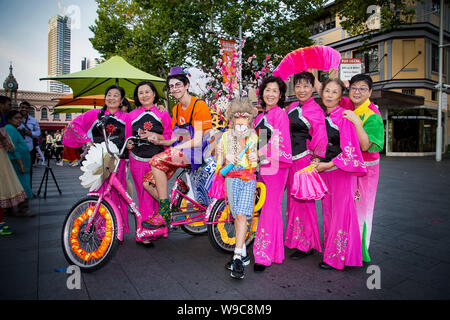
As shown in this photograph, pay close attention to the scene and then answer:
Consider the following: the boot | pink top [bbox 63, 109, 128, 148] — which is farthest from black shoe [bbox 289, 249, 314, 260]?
pink top [bbox 63, 109, 128, 148]

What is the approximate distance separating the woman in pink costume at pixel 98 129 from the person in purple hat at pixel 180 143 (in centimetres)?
61

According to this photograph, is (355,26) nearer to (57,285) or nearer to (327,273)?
(327,273)

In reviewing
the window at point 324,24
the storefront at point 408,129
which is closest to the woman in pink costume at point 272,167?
the storefront at point 408,129

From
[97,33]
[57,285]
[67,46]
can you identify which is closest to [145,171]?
[57,285]

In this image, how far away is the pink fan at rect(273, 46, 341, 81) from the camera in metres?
3.62

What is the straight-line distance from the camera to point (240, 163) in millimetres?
3102

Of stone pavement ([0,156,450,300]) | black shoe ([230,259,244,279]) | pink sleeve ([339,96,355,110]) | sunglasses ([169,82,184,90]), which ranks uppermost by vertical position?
sunglasses ([169,82,184,90])

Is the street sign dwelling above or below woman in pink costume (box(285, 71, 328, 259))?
above

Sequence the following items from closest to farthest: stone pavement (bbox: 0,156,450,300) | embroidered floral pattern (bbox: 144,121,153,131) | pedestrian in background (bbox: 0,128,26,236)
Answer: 1. stone pavement (bbox: 0,156,450,300)
2. embroidered floral pattern (bbox: 144,121,153,131)
3. pedestrian in background (bbox: 0,128,26,236)

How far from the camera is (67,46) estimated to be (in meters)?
14.1

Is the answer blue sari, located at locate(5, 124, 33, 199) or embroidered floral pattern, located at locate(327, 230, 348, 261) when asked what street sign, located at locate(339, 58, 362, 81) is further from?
blue sari, located at locate(5, 124, 33, 199)

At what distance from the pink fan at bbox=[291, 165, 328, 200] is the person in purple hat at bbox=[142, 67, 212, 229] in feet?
4.19

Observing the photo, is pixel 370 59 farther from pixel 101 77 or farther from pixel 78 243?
pixel 78 243

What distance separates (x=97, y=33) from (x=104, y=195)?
73.0 feet
